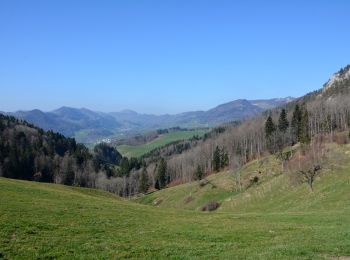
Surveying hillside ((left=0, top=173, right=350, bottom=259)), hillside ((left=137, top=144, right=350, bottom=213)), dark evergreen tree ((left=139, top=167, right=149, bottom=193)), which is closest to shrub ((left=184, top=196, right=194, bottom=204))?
hillside ((left=137, top=144, right=350, bottom=213))

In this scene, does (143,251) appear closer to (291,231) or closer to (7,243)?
(7,243)

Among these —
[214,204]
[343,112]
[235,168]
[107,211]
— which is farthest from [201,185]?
[107,211]

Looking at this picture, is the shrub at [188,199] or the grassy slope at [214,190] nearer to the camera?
the grassy slope at [214,190]

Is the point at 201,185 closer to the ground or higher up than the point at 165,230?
closer to the ground

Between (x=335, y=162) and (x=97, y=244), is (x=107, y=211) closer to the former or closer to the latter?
(x=97, y=244)

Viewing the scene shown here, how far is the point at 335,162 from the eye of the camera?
7762 cm

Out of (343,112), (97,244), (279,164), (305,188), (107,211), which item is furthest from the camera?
(343,112)

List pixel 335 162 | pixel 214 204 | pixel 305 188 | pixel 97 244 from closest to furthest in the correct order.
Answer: pixel 97 244 → pixel 305 188 → pixel 335 162 → pixel 214 204

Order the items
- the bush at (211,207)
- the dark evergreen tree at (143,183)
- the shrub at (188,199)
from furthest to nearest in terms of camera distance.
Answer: the dark evergreen tree at (143,183) < the shrub at (188,199) < the bush at (211,207)

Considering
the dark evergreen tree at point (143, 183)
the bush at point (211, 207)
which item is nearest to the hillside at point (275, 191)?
the bush at point (211, 207)

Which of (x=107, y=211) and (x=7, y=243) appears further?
(x=107, y=211)

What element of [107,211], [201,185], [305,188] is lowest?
[201,185]

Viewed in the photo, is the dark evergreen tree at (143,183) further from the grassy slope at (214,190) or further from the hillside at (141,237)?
the hillside at (141,237)

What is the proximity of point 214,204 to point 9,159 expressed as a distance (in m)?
119
